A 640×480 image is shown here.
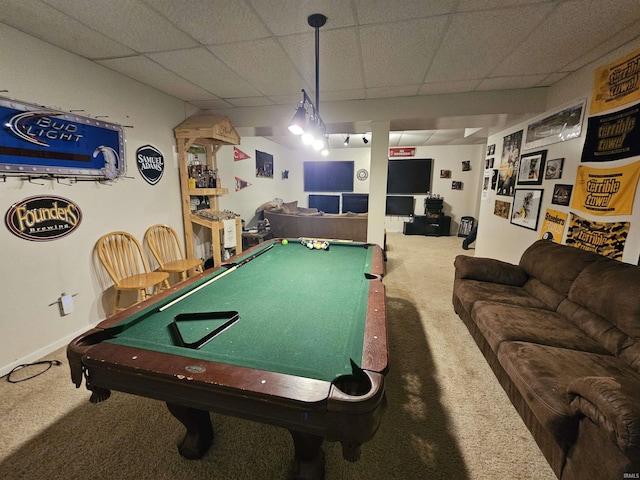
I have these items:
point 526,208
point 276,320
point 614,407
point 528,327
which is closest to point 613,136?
point 526,208

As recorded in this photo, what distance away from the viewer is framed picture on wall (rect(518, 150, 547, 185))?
10.1 feet

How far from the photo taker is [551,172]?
289 centimetres

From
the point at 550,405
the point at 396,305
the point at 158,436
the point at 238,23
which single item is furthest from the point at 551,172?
the point at 158,436

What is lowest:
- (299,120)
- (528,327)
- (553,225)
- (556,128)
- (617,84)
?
(528,327)

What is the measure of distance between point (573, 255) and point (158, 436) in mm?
3132

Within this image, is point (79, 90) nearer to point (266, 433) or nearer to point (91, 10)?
point (91, 10)

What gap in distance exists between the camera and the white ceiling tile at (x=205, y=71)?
89.8 inches

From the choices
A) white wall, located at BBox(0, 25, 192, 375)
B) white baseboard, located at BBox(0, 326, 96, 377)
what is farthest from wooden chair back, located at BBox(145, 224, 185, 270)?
white baseboard, located at BBox(0, 326, 96, 377)

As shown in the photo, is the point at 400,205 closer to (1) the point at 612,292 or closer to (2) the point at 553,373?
(1) the point at 612,292

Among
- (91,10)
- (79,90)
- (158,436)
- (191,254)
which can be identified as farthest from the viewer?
(191,254)

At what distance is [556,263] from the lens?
2242mm

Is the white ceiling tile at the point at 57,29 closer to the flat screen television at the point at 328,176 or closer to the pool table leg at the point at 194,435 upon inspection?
the pool table leg at the point at 194,435

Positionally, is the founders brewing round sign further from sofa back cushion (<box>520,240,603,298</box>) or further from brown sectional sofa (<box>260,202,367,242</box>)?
sofa back cushion (<box>520,240,603,298</box>)

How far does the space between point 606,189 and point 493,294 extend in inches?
47.8
